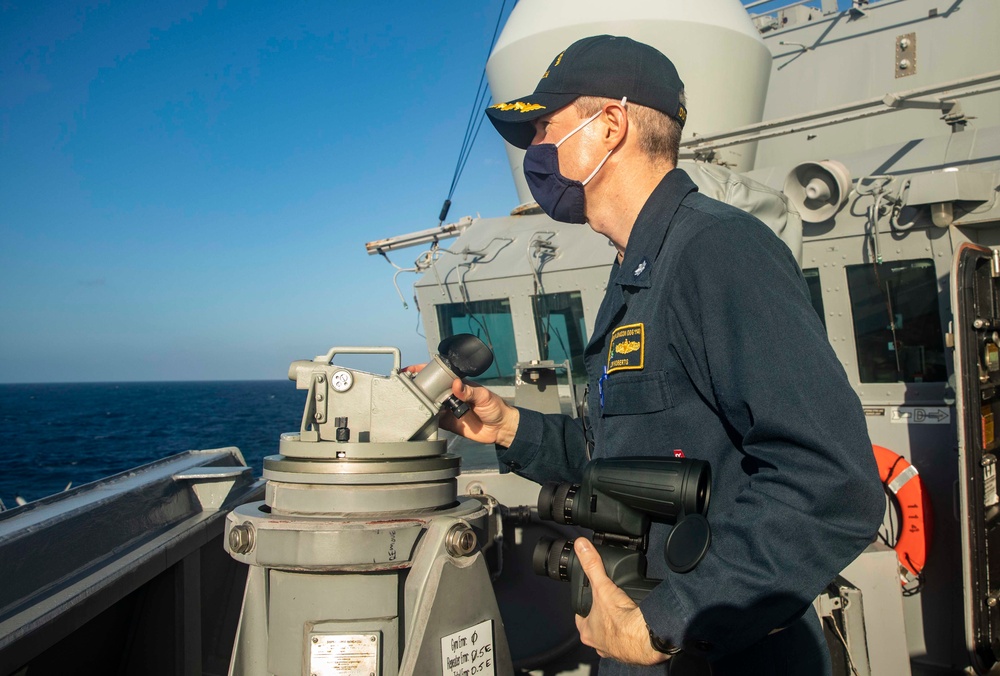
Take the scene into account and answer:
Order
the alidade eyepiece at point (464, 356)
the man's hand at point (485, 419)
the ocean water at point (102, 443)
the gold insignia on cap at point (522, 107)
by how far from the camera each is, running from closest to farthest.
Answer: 1. the gold insignia on cap at point (522, 107)
2. the alidade eyepiece at point (464, 356)
3. the man's hand at point (485, 419)
4. the ocean water at point (102, 443)

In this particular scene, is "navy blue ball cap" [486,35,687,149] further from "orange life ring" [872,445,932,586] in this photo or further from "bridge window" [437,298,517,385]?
"bridge window" [437,298,517,385]

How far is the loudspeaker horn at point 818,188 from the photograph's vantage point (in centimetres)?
496

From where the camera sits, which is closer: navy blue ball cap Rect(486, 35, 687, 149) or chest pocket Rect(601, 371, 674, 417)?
chest pocket Rect(601, 371, 674, 417)

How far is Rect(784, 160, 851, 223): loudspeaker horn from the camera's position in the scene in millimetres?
4961

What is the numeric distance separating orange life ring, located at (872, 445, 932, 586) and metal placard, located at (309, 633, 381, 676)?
392 centimetres

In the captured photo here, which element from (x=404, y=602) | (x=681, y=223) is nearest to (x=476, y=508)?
(x=404, y=602)

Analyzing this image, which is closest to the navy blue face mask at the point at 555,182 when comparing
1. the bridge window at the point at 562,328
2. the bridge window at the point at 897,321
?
the bridge window at the point at 897,321

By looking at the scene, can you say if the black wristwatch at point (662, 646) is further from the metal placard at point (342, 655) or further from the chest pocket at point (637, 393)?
the metal placard at point (342, 655)

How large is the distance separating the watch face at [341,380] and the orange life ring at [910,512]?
3.96 m

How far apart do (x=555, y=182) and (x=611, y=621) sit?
3.42 feet

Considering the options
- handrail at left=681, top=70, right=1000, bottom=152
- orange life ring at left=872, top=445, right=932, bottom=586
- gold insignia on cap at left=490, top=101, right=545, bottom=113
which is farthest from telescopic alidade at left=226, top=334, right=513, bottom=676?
handrail at left=681, top=70, right=1000, bottom=152

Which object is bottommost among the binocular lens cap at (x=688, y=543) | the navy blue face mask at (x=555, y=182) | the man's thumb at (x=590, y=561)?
the man's thumb at (x=590, y=561)

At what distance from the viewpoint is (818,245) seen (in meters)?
5.35

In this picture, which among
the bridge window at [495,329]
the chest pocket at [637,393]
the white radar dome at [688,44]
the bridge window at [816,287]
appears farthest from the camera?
the bridge window at [495,329]
